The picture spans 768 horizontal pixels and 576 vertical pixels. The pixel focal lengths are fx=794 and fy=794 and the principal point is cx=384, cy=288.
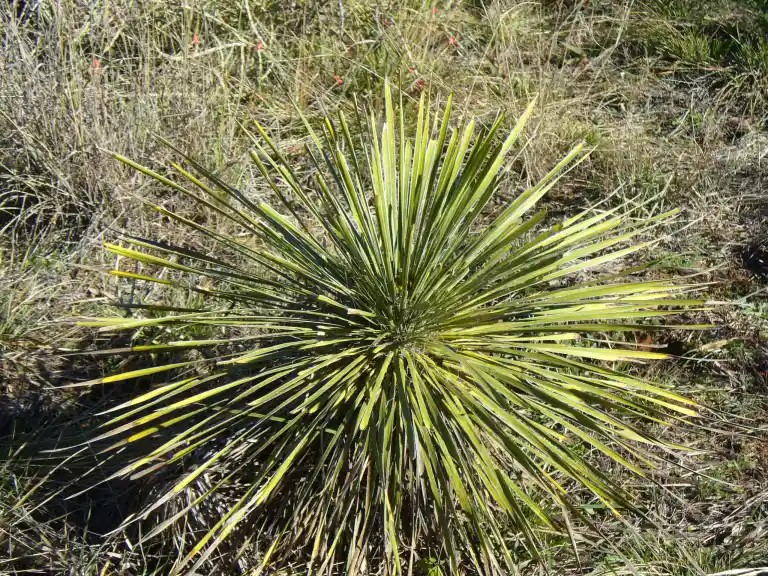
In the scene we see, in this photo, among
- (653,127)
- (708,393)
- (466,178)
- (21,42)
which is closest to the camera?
(466,178)

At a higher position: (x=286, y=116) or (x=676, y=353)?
(x=286, y=116)

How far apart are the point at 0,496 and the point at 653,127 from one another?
10.5 ft

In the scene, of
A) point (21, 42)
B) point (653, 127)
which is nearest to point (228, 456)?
point (21, 42)

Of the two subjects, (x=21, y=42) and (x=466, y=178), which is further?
(x=21, y=42)

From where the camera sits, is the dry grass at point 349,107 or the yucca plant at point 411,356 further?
the dry grass at point 349,107

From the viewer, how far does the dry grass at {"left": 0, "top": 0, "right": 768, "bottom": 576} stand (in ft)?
8.30

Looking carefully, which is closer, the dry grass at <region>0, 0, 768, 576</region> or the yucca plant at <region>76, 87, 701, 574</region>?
the yucca plant at <region>76, 87, 701, 574</region>

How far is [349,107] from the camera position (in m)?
3.93

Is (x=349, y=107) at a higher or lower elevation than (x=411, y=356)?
higher

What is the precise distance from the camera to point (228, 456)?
7.71 ft

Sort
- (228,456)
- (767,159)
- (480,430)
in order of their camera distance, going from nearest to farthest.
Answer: (480,430), (228,456), (767,159)

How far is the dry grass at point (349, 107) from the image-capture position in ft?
8.30

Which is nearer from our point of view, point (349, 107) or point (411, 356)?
point (411, 356)

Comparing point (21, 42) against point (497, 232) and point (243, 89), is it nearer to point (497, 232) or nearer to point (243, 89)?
point (243, 89)
